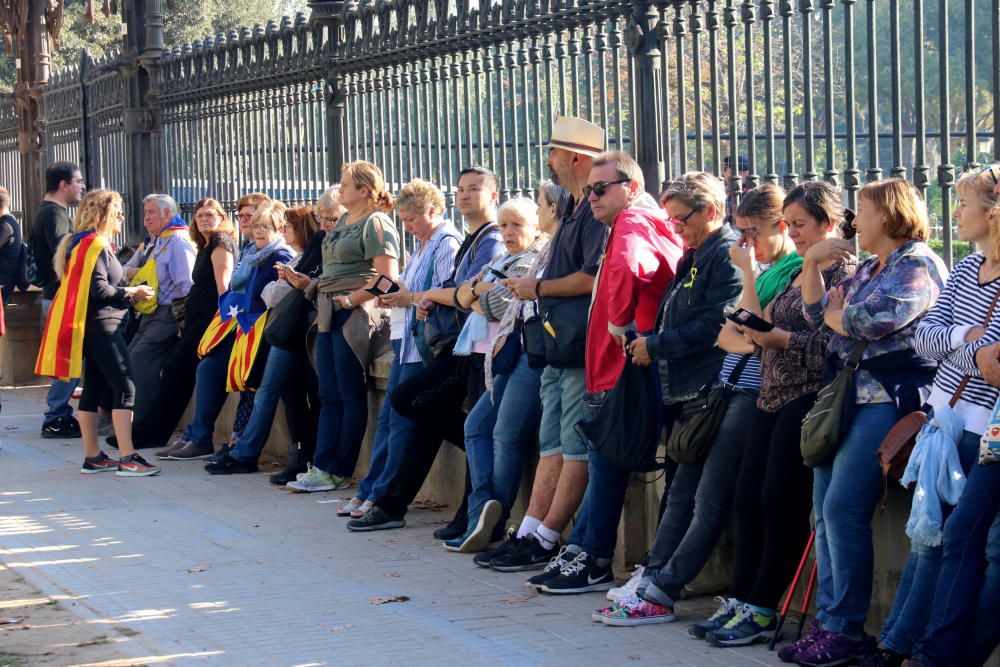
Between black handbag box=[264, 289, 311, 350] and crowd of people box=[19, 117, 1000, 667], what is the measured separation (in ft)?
0.06

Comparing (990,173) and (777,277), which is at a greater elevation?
(990,173)

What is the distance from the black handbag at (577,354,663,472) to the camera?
651 centimetres

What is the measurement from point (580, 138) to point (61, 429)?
22.4 feet

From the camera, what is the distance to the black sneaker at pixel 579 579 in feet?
22.1

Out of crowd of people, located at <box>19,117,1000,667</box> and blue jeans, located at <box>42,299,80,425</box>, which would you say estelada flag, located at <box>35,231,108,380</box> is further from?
blue jeans, located at <box>42,299,80,425</box>

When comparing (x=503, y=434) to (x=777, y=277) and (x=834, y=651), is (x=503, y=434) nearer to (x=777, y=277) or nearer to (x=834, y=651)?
(x=777, y=277)

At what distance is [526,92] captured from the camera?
29.5 feet

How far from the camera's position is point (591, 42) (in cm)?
837

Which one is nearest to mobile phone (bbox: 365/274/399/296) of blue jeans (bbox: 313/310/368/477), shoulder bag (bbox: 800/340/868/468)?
blue jeans (bbox: 313/310/368/477)

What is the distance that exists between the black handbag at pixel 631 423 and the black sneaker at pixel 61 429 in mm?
7152

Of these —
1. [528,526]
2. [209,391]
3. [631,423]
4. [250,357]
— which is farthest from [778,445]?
[209,391]

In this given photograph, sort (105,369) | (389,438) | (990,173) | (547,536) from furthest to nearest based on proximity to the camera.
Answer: (105,369) < (389,438) < (547,536) < (990,173)

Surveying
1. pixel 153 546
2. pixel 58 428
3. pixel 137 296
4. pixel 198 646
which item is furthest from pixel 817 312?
pixel 58 428

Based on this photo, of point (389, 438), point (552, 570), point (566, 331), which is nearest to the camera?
point (552, 570)
